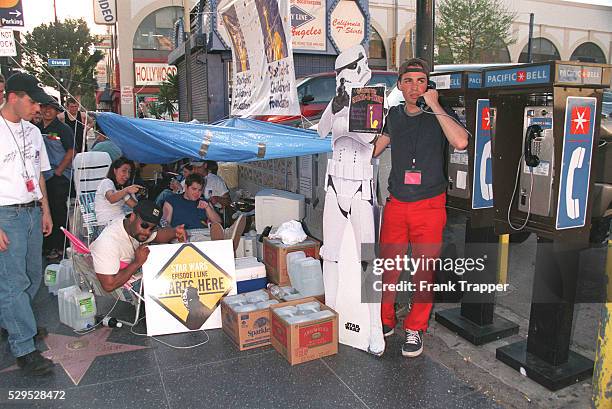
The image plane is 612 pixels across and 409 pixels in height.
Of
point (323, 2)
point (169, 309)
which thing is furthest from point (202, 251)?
point (323, 2)

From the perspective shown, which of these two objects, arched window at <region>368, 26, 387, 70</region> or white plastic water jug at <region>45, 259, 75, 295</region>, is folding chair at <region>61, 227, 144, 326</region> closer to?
white plastic water jug at <region>45, 259, 75, 295</region>

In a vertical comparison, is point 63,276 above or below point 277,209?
below

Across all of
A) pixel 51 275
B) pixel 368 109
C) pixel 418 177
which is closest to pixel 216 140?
pixel 368 109

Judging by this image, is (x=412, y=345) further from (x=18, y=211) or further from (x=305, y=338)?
(x=18, y=211)

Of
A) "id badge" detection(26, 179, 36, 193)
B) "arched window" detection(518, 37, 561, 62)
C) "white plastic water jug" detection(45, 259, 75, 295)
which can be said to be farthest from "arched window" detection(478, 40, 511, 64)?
"id badge" detection(26, 179, 36, 193)

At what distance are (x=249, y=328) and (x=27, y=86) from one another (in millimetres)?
2315

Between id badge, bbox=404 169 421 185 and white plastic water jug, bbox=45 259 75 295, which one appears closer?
id badge, bbox=404 169 421 185

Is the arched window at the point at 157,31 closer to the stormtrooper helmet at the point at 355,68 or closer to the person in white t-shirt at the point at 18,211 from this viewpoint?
the person in white t-shirt at the point at 18,211

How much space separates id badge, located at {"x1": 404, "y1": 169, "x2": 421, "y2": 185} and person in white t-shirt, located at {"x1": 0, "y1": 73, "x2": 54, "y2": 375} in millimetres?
2544

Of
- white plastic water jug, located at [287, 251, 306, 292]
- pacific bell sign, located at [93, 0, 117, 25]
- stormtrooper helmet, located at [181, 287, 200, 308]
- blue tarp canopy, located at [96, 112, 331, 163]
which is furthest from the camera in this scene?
pacific bell sign, located at [93, 0, 117, 25]

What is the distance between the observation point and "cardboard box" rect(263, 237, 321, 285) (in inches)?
186

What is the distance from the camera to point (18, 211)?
3436 millimetres

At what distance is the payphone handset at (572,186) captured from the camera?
9.95 ft

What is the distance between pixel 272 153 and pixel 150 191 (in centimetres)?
475
